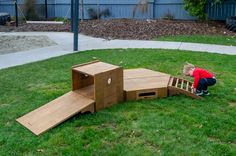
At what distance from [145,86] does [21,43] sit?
6622mm

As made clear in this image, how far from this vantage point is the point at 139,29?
483 inches

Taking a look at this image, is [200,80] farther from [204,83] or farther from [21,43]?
[21,43]


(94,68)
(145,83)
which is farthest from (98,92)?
(145,83)

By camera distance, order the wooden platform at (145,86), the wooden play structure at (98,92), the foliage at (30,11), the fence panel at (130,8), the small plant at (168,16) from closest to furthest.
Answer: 1. the wooden play structure at (98,92)
2. the wooden platform at (145,86)
3. the fence panel at (130,8)
4. the small plant at (168,16)
5. the foliage at (30,11)

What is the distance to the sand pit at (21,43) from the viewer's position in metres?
9.62

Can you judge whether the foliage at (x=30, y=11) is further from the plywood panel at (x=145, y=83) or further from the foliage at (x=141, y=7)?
the plywood panel at (x=145, y=83)

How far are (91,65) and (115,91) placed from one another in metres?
0.52

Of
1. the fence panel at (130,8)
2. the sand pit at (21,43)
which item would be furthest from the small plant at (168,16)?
the sand pit at (21,43)

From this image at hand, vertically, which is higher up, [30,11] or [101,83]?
[30,11]

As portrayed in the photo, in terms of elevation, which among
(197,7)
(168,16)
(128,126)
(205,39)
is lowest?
(128,126)

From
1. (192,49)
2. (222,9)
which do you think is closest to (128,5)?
(222,9)

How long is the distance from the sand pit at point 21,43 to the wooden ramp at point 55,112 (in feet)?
17.0

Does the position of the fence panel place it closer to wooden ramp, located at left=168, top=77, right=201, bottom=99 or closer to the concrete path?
the concrete path

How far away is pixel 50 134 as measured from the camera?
151 inches
